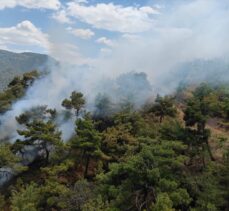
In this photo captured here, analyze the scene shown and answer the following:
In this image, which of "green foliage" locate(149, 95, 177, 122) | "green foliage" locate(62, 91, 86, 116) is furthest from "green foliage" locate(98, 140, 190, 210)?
"green foliage" locate(62, 91, 86, 116)

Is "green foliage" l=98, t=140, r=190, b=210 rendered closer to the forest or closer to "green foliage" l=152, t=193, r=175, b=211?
the forest

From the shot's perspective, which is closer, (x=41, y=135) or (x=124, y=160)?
(x=124, y=160)

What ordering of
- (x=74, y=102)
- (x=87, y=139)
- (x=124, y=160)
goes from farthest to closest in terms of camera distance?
(x=74, y=102), (x=87, y=139), (x=124, y=160)

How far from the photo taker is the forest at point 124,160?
69.6 ft

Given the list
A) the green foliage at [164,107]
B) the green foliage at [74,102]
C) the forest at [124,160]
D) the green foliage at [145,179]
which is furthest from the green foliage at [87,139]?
the green foliage at [164,107]

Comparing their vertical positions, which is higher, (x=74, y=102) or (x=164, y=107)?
(x=164, y=107)

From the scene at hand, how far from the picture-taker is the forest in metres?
21.2

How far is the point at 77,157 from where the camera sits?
34469mm

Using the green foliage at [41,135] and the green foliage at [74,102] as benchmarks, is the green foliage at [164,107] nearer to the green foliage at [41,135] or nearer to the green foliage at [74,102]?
the green foliage at [74,102]

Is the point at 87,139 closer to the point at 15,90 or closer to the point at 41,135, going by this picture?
the point at 41,135

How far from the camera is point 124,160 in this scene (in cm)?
2700

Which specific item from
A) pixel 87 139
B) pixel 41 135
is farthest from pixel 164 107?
pixel 41 135

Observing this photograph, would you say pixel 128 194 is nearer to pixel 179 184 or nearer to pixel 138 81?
pixel 179 184

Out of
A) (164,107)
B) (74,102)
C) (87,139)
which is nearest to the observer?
(87,139)
